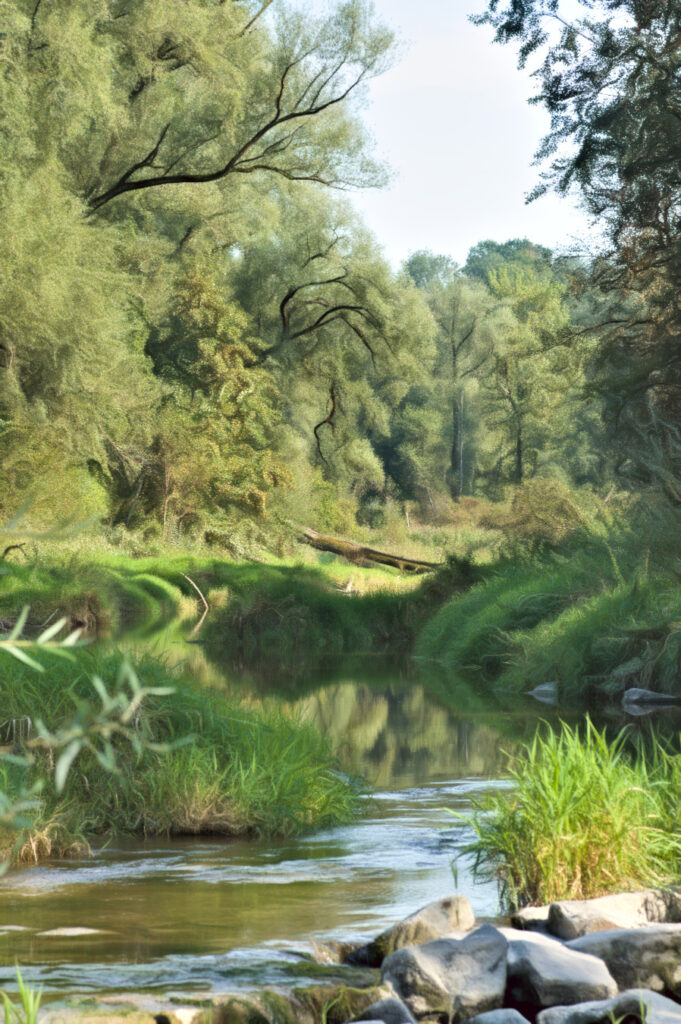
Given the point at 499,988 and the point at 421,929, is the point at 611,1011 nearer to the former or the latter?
the point at 499,988

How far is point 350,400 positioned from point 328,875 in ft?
121

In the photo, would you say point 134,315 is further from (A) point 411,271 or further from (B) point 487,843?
(A) point 411,271

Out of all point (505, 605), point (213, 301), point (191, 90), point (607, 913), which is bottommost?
point (607, 913)

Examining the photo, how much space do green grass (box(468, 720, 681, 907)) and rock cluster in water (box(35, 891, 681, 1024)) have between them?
0.83 metres

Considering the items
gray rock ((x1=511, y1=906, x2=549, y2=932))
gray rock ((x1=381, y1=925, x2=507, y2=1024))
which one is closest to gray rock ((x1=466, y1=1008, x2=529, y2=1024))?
gray rock ((x1=381, y1=925, x2=507, y2=1024))

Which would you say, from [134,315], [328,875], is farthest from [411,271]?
[328,875]

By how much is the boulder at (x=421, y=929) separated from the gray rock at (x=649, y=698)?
9.70 m

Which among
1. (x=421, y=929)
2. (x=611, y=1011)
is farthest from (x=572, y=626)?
(x=611, y=1011)

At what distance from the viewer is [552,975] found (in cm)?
442

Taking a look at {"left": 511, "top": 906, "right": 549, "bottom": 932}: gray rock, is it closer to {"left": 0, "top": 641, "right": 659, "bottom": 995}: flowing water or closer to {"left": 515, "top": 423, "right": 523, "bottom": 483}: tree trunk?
{"left": 0, "top": 641, "right": 659, "bottom": 995}: flowing water

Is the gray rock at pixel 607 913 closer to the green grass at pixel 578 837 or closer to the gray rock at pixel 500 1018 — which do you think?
the green grass at pixel 578 837

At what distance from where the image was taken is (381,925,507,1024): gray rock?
441cm

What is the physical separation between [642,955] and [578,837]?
3.66 ft

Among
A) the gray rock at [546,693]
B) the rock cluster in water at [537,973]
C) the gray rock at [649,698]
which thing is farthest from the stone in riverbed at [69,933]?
the gray rock at [546,693]
